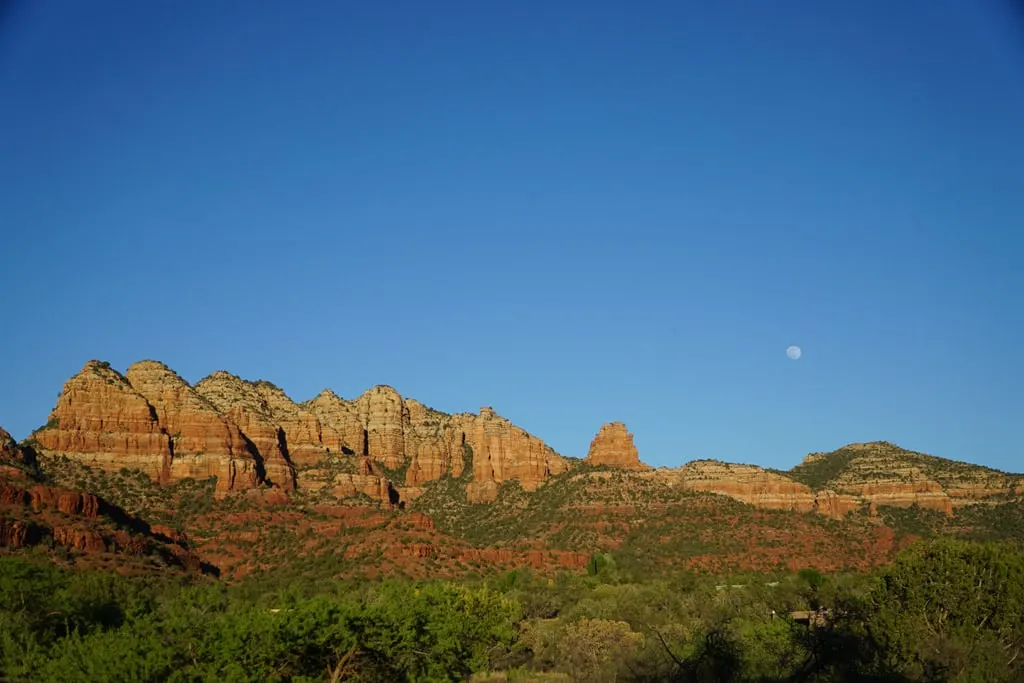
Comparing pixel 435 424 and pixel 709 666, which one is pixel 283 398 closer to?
pixel 435 424

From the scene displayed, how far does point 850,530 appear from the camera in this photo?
112 m

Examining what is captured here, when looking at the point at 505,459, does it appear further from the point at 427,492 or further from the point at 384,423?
the point at 384,423

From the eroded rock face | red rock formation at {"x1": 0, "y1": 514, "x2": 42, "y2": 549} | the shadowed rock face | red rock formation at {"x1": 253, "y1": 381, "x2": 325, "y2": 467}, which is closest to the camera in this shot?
red rock formation at {"x1": 0, "y1": 514, "x2": 42, "y2": 549}

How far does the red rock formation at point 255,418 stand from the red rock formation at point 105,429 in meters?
9.63

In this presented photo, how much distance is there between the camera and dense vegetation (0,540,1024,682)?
38.1 m

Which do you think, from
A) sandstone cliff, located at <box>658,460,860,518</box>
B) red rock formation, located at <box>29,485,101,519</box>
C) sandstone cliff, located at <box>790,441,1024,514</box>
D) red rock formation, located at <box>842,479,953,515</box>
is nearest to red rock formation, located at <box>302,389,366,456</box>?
sandstone cliff, located at <box>658,460,860,518</box>

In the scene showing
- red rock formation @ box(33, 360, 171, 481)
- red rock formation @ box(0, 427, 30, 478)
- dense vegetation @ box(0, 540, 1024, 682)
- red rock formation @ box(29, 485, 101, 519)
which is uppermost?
red rock formation @ box(33, 360, 171, 481)

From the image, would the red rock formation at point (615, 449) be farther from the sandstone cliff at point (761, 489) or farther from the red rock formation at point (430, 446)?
the red rock formation at point (430, 446)

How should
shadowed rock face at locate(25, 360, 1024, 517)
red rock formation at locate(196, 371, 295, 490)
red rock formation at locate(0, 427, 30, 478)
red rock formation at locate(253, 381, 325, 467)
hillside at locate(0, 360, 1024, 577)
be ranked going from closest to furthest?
red rock formation at locate(0, 427, 30, 478)
hillside at locate(0, 360, 1024, 577)
shadowed rock face at locate(25, 360, 1024, 517)
red rock formation at locate(196, 371, 295, 490)
red rock formation at locate(253, 381, 325, 467)

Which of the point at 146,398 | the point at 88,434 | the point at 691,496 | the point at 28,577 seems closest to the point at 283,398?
the point at 146,398

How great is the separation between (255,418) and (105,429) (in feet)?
57.9

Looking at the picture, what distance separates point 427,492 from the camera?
135 metres

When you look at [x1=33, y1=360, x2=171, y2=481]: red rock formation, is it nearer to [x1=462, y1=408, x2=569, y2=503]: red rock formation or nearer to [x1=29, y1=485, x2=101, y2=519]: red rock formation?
[x1=29, y1=485, x2=101, y2=519]: red rock formation

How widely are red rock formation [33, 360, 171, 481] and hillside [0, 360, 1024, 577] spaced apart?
165mm
